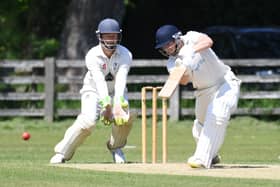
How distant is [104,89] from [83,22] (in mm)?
14791

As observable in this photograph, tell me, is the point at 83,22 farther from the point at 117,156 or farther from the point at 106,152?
the point at 117,156

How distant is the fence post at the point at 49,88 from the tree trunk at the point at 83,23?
211 centimetres

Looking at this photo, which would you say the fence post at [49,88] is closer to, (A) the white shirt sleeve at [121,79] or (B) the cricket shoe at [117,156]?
(B) the cricket shoe at [117,156]

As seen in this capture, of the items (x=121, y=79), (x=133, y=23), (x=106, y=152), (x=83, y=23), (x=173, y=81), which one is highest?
(x=173, y=81)

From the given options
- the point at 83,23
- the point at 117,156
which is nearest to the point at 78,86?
the point at 83,23

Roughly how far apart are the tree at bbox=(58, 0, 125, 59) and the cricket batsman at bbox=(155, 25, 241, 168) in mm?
14918

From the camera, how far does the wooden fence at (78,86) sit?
2717 cm

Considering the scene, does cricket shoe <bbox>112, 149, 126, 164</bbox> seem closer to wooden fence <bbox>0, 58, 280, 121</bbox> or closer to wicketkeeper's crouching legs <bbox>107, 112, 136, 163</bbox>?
wicketkeeper's crouching legs <bbox>107, 112, 136, 163</bbox>

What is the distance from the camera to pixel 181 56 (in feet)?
46.6

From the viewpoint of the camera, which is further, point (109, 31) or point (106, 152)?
point (106, 152)

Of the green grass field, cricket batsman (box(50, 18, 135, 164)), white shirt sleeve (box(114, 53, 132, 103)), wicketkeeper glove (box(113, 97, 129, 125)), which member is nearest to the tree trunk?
the green grass field

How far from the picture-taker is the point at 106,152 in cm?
2038

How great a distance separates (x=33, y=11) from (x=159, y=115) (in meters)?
8.49

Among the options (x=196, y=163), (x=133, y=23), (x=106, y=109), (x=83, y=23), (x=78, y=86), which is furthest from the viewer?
(x=133, y=23)
